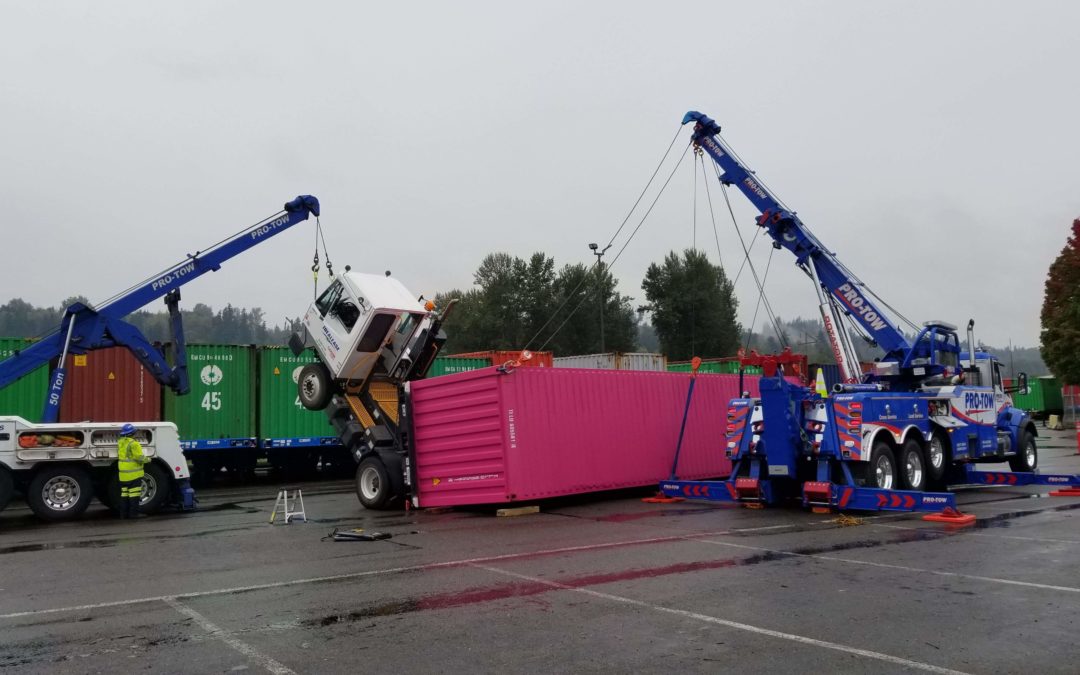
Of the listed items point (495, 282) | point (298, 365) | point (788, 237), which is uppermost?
point (495, 282)

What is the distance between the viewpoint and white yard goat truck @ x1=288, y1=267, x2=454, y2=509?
1435cm

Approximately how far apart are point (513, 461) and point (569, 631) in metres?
7.03

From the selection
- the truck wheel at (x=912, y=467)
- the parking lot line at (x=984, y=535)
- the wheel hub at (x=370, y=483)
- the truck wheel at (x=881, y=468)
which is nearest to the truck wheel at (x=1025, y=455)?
the truck wheel at (x=912, y=467)

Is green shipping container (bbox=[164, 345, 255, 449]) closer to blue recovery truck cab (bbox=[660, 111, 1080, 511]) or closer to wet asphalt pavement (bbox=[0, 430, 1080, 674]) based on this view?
wet asphalt pavement (bbox=[0, 430, 1080, 674])

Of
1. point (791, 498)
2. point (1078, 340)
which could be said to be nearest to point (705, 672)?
point (791, 498)

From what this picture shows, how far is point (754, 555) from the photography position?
29.8ft

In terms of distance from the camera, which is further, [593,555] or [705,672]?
[593,555]

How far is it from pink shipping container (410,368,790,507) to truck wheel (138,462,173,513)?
4.39 metres

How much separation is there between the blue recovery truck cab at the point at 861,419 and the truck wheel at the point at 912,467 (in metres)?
0.02

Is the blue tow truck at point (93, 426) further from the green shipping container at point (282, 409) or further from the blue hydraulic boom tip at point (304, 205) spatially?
the green shipping container at point (282, 409)

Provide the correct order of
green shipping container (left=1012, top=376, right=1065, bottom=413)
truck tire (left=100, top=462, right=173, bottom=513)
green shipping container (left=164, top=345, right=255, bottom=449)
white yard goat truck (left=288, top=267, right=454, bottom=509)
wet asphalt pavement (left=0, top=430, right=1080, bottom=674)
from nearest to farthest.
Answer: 1. wet asphalt pavement (left=0, top=430, right=1080, bottom=674)
2. truck tire (left=100, top=462, right=173, bottom=513)
3. white yard goat truck (left=288, top=267, right=454, bottom=509)
4. green shipping container (left=164, top=345, right=255, bottom=449)
5. green shipping container (left=1012, top=376, right=1065, bottom=413)

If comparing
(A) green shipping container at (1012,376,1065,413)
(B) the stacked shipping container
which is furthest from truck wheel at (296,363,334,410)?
(A) green shipping container at (1012,376,1065,413)

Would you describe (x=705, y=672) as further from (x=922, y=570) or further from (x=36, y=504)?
(x=36, y=504)

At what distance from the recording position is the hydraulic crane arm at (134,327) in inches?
585
